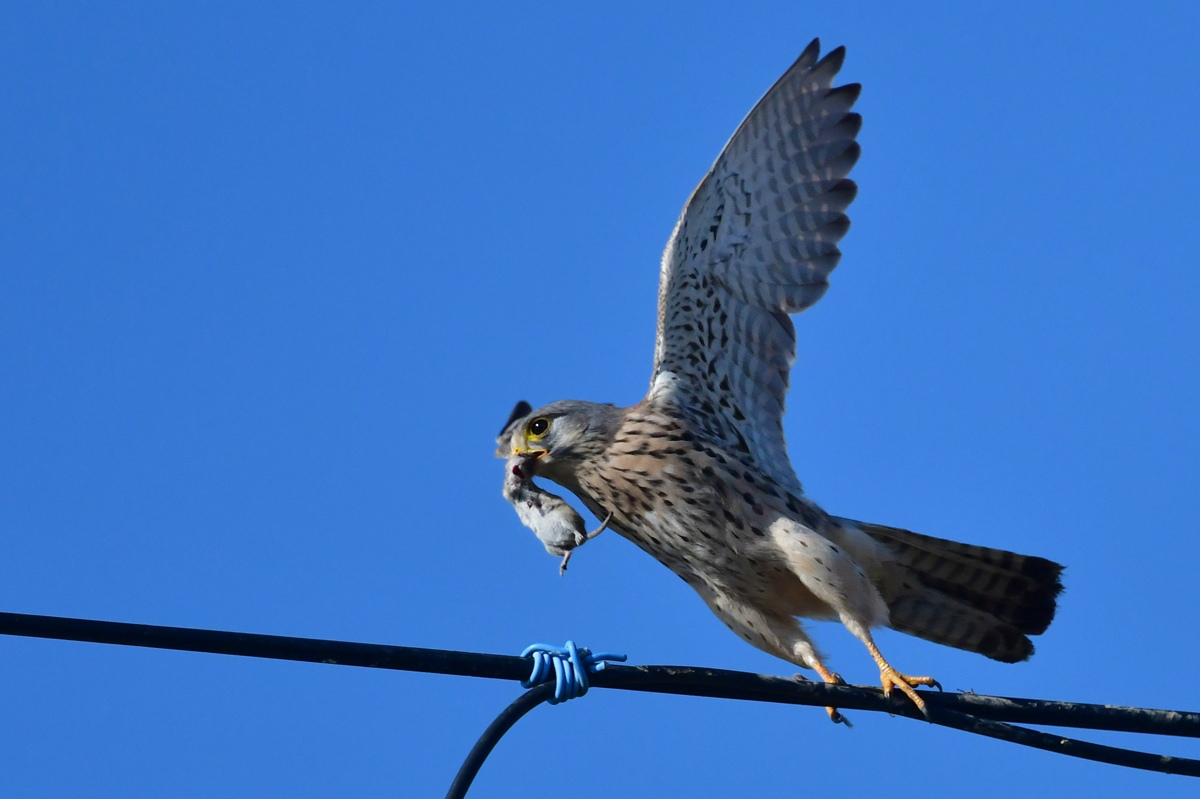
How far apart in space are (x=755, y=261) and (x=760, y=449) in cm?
87

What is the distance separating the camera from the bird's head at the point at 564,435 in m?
6.25

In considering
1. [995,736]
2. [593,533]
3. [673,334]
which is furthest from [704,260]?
[995,736]

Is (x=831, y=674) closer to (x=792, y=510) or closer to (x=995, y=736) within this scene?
(x=792, y=510)

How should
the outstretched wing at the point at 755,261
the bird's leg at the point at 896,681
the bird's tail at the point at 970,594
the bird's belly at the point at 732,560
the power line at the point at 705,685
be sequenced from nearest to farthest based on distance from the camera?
the power line at the point at 705,685
the bird's leg at the point at 896,681
the bird's belly at the point at 732,560
the bird's tail at the point at 970,594
the outstretched wing at the point at 755,261

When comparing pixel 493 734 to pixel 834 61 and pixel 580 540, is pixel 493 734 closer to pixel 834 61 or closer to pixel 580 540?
pixel 580 540

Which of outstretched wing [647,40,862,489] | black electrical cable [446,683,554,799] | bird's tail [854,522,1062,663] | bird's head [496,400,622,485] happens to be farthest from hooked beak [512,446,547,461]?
black electrical cable [446,683,554,799]

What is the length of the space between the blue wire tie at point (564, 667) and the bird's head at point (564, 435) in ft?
8.39

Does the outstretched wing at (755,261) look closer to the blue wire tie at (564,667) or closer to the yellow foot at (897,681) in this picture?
the yellow foot at (897,681)

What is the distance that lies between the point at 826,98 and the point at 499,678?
396cm

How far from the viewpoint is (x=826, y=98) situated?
668cm

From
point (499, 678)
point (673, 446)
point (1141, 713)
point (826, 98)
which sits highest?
point (826, 98)

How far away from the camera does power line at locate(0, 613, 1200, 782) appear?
120 inches

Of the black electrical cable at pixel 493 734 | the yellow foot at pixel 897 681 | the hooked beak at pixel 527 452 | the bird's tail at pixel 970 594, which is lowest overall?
the black electrical cable at pixel 493 734

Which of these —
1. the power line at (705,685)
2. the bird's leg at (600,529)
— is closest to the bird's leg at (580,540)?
the bird's leg at (600,529)
